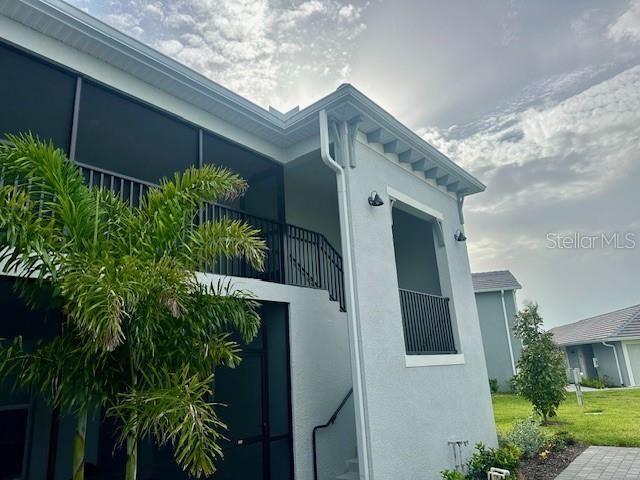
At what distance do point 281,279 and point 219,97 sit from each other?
10.2ft

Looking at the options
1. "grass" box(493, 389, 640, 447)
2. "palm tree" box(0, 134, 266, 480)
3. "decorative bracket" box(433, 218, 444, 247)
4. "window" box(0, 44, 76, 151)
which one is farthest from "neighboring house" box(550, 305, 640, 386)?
"window" box(0, 44, 76, 151)

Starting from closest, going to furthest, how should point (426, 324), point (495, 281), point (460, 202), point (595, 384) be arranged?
point (426, 324), point (460, 202), point (495, 281), point (595, 384)

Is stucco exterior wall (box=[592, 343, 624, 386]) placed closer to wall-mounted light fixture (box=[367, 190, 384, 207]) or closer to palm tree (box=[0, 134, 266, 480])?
wall-mounted light fixture (box=[367, 190, 384, 207])

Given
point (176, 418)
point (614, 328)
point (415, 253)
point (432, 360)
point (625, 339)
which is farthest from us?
point (614, 328)

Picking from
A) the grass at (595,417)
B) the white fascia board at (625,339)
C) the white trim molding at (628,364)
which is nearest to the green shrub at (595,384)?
the white trim molding at (628,364)

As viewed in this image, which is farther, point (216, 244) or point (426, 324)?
point (426, 324)

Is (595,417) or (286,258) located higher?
(286,258)

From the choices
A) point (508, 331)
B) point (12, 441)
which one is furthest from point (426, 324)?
point (508, 331)

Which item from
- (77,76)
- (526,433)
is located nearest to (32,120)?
(77,76)

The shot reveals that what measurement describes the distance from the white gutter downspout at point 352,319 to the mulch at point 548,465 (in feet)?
11.2

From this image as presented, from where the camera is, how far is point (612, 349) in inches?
952

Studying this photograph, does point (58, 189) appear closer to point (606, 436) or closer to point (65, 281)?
point (65, 281)

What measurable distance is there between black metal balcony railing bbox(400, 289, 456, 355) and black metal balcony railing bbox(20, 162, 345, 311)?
4.26 feet

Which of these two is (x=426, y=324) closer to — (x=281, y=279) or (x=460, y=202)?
(x=281, y=279)
